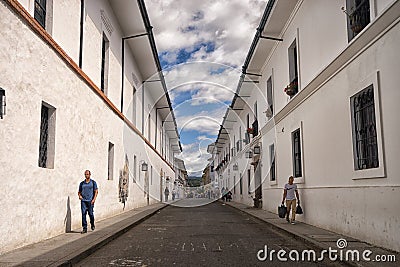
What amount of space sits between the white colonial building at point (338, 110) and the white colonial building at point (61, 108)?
5.61 m

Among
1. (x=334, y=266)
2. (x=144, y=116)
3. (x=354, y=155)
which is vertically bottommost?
(x=334, y=266)

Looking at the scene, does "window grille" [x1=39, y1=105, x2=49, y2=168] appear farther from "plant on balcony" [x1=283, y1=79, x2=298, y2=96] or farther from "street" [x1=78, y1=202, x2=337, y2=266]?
"plant on balcony" [x1=283, y1=79, x2=298, y2=96]

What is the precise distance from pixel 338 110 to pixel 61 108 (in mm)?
6358

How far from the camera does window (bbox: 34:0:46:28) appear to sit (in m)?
8.74

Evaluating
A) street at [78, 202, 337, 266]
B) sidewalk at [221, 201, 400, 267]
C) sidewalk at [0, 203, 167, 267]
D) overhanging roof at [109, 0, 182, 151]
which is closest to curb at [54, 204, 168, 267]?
sidewalk at [0, 203, 167, 267]

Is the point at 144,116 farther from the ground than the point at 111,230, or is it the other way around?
the point at 144,116

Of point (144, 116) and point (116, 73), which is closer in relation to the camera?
point (116, 73)

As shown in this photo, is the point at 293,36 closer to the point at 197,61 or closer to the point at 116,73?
the point at 197,61

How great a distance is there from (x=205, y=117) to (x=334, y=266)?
21848 mm

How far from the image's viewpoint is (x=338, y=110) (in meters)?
9.85

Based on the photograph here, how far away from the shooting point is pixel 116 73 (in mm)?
16672

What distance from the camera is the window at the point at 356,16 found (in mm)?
8531

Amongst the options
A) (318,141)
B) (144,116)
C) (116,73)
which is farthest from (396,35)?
(144,116)

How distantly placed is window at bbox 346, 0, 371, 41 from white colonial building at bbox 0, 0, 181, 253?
20.5 feet
